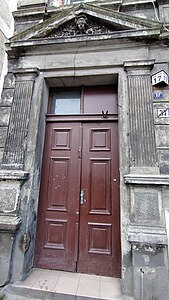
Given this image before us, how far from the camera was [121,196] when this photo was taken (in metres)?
2.79

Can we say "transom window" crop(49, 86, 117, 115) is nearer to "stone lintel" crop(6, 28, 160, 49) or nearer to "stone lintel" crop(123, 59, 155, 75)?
"stone lintel" crop(123, 59, 155, 75)

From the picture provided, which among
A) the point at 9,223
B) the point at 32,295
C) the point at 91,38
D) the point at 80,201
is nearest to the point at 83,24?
the point at 91,38

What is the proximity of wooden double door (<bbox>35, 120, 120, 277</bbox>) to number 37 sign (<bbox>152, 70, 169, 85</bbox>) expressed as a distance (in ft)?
3.39

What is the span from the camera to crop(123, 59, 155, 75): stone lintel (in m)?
3.10

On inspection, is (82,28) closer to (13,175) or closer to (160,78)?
(160,78)

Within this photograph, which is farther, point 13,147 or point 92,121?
point 92,121

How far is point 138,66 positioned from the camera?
10.3ft

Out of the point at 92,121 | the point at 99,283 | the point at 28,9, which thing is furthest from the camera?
the point at 28,9

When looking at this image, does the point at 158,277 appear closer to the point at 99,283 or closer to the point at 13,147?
the point at 99,283

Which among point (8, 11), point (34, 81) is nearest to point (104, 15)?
point (34, 81)

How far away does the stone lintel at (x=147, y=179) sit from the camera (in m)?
2.61

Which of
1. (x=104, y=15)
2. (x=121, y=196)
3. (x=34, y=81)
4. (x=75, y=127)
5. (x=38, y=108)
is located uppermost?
(x=104, y=15)

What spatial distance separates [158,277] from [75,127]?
2707 mm

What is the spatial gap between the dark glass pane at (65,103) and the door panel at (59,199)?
302 millimetres
